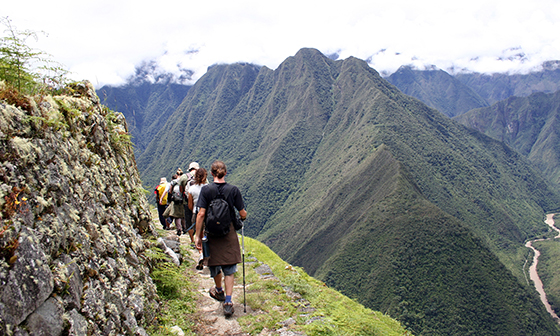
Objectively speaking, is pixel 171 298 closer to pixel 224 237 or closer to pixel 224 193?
pixel 224 237

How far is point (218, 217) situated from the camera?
6488 millimetres

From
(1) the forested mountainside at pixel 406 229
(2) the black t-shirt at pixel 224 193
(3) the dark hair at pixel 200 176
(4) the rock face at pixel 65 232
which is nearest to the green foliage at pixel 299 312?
(4) the rock face at pixel 65 232

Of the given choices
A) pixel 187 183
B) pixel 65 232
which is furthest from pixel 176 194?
pixel 65 232

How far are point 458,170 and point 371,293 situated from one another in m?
126

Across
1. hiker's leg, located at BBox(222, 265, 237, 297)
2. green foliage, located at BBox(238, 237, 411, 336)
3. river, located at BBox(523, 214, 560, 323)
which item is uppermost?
hiker's leg, located at BBox(222, 265, 237, 297)

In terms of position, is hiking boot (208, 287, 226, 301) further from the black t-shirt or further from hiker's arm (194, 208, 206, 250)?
the black t-shirt

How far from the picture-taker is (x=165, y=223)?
14.1 m

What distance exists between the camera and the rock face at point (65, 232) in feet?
11.7

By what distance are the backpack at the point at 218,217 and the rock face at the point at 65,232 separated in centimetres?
158

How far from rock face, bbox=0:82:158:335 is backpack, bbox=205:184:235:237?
1577 mm

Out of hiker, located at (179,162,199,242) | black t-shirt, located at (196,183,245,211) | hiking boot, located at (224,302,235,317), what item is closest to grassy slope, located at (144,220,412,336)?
hiking boot, located at (224,302,235,317)

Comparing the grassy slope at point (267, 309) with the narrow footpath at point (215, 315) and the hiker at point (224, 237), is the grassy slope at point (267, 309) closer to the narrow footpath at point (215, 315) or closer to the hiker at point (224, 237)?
the narrow footpath at point (215, 315)

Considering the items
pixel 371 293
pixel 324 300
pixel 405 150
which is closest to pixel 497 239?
pixel 405 150

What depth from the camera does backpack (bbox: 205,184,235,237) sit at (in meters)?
6.50
